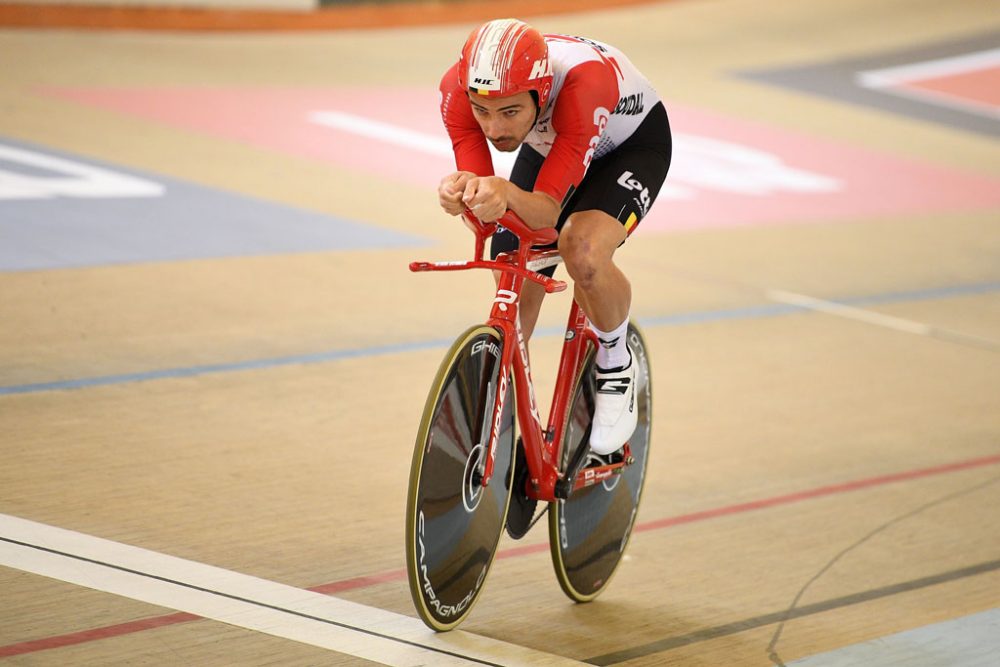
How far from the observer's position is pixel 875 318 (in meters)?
6.90

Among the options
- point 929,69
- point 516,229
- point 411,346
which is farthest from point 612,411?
point 929,69

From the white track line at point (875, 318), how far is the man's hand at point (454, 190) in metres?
4.37

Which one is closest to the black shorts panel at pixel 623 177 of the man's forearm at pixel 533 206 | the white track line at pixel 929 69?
the man's forearm at pixel 533 206

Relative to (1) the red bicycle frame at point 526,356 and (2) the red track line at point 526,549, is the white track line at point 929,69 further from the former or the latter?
(1) the red bicycle frame at point 526,356

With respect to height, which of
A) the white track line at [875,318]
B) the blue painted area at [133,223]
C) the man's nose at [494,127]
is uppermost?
the man's nose at [494,127]

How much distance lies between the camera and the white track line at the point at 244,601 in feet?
Answer: 10.0

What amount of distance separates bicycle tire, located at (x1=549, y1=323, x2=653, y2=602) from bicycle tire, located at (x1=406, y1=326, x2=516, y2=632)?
10.1 inches

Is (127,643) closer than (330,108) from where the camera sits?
Yes

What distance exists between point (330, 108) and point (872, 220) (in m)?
4.17

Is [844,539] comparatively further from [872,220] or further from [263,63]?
[263,63]

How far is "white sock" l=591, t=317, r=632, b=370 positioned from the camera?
3369mm

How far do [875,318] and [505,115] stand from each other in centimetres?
436

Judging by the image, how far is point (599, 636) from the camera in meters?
3.34

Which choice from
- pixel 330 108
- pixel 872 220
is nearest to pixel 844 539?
pixel 872 220
